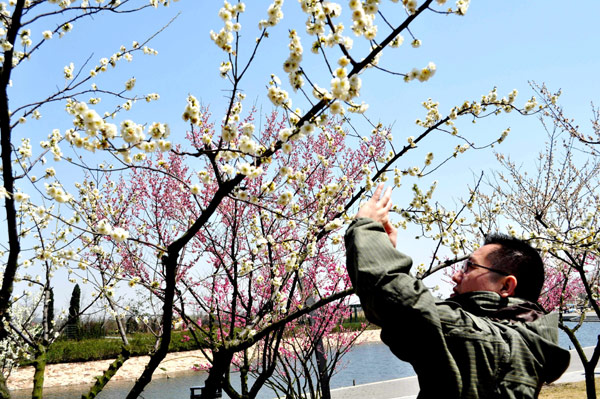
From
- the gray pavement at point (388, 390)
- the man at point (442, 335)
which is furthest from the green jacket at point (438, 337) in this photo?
the gray pavement at point (388, 390)

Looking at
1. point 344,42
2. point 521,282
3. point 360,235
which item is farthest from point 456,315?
point 344,42

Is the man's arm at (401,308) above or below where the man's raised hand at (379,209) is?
below

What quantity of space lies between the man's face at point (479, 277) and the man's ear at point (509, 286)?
1cm

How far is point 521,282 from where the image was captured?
55.3 inches

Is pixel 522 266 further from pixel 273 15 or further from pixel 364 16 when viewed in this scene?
pixel 273 15

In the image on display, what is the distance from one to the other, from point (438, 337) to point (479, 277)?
434mm

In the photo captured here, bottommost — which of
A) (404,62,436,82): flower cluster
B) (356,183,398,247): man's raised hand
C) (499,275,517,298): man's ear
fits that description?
(499,275,517,298): man's ear

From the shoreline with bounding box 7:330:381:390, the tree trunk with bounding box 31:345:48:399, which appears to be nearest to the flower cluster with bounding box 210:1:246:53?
the tree trunk with bounding box 31:345:48:399

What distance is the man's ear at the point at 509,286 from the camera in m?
1.36

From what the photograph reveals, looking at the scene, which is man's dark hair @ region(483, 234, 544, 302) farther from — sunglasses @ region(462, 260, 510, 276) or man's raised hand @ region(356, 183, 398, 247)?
man's raised hand @ region(356, 183, 398, 247)

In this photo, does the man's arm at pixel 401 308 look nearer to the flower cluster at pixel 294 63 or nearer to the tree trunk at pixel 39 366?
the flower cluster at pixel 294 63

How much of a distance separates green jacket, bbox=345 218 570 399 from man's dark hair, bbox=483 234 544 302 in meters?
0.27

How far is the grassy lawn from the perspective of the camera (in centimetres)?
821

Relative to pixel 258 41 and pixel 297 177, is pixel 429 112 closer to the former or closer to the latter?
pixel 297 177
